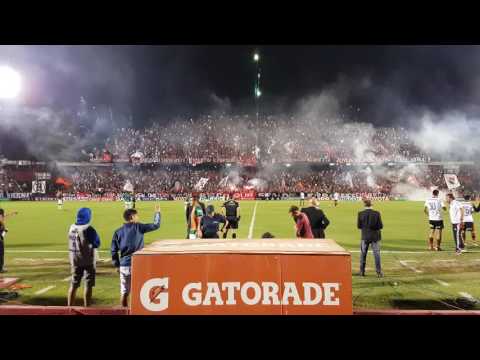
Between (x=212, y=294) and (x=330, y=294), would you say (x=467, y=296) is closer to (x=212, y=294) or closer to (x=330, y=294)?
(x=330, y=294)

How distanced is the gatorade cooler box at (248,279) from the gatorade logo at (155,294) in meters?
0.01

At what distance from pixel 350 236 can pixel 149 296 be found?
12.1 meters

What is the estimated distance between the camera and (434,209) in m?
11.5

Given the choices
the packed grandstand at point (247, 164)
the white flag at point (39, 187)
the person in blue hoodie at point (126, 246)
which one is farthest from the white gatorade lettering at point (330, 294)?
the white flag at point (39, 187)

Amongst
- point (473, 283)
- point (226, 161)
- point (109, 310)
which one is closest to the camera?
point (109, 310)

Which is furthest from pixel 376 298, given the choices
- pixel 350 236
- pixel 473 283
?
pixel 350 236


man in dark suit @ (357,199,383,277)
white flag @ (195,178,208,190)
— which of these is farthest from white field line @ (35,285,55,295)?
white flag @ (195,178,208,190)

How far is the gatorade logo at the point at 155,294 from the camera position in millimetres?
4152

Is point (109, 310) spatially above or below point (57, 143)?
below

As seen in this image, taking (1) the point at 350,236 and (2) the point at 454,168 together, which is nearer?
(1) the point at 350,236
